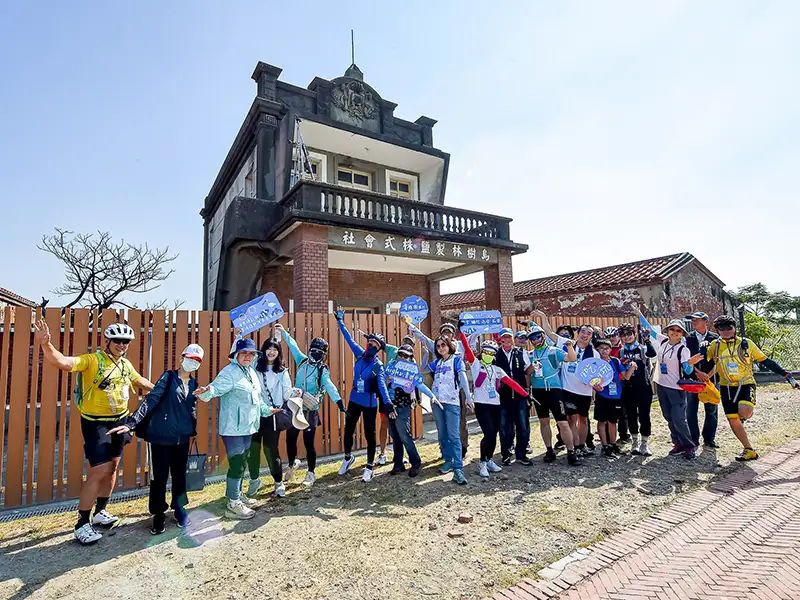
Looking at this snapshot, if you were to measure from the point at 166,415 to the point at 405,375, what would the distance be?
2.60m

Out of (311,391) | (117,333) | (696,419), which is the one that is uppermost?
(117,333)

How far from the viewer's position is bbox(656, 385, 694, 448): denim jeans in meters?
5.77

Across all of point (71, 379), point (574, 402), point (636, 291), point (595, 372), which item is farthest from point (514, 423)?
point (636, 291)

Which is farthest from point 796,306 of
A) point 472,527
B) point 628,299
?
point 472,527

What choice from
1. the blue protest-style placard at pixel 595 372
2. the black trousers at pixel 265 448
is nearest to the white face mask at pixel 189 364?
the black trousers at pixel 265 448

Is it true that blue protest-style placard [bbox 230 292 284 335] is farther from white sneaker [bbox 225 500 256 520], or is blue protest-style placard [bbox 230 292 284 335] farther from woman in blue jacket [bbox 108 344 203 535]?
white sneaker [bbox 225 500 256 520]

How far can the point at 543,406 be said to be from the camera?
224 inches

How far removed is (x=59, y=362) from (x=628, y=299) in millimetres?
15183

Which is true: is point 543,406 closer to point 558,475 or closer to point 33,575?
point 558,475

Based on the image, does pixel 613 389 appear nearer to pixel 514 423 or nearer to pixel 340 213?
pixel 514 423

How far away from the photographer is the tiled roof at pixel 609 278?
14.3 metres

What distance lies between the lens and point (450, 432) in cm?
520

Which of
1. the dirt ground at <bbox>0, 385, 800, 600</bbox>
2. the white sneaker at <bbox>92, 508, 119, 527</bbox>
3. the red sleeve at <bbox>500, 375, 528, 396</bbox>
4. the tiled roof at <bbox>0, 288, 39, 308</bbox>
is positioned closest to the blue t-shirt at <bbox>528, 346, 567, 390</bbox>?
the red sleeve at <bbox>500, 375, 528, 396</bbox>

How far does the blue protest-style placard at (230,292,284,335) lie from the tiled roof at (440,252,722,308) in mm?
12917
